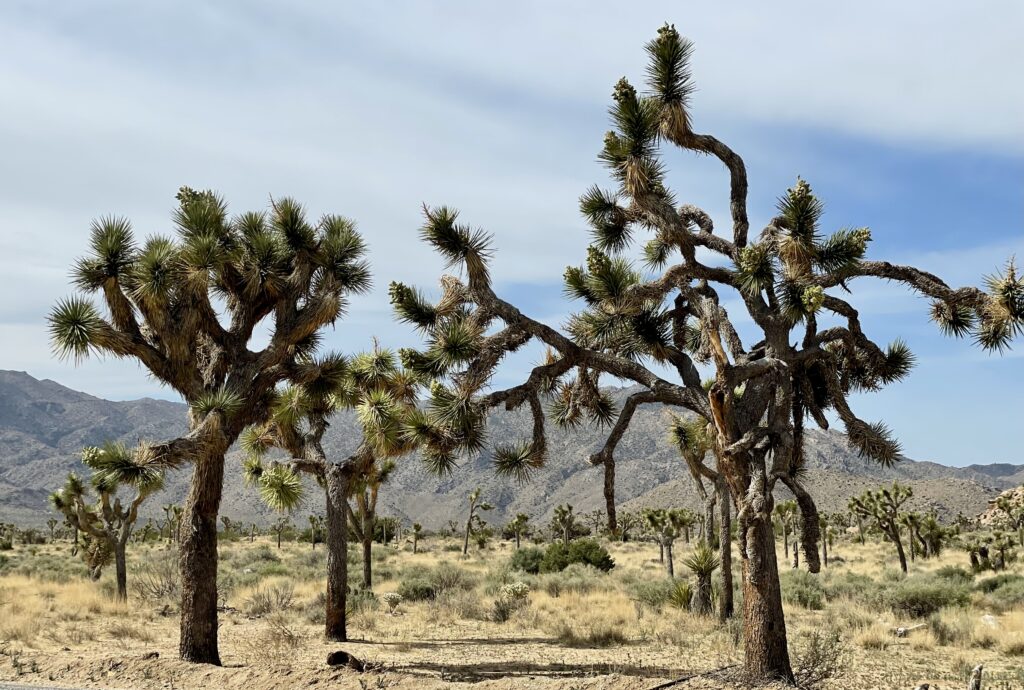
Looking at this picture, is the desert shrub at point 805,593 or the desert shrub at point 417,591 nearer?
the desert shrub at point 805,593

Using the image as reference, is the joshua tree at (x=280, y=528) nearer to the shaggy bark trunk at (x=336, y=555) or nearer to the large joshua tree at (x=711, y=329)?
the shaggy bark trunk at (x=336, y=555)

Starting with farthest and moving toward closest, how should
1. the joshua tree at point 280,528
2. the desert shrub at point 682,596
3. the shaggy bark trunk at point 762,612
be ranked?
the joshua tree at point 280,528 → the desert shrub at point 682,596 → the shaggy bark trunk at point 762,612

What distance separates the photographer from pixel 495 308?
10.2m

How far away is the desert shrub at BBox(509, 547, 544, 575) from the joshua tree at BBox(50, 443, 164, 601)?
1167 cm

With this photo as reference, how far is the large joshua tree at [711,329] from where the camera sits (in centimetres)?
870

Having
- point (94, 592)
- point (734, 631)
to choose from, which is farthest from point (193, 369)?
point (94, 592)

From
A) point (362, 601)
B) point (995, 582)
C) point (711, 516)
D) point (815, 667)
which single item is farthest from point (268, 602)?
point (995, 582)

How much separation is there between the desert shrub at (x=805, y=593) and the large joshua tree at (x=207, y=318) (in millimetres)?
13056

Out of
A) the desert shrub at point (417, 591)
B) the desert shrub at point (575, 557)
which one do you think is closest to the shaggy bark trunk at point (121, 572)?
the desert shrub at point (417, 591)

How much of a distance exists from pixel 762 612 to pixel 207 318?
8.06 metres

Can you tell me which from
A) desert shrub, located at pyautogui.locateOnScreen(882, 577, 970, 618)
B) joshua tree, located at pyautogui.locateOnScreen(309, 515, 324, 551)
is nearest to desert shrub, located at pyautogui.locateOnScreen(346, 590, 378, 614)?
desert shrub, located at pyautogui.locateOnScreen(882, 577, 970, 618)

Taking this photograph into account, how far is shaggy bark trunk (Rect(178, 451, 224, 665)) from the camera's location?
1086 centimetres

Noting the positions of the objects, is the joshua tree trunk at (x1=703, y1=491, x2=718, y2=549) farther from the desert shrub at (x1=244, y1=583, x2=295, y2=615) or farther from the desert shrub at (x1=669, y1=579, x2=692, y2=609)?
the desert shrub at (x1=244, y1=583, x2=295, y2=615)

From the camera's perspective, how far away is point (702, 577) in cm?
1694
